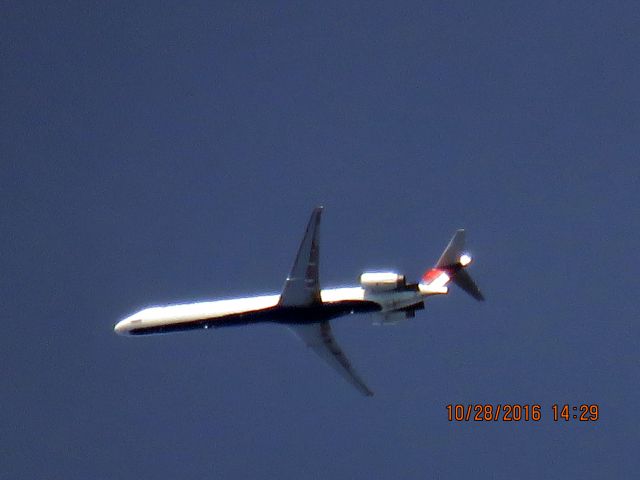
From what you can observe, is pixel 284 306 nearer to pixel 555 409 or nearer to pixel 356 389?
pixel 356 389

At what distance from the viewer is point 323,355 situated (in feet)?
183

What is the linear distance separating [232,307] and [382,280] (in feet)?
27.2

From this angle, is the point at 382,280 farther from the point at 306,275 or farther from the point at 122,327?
the point at 122,327

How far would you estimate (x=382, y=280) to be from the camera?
170 ft

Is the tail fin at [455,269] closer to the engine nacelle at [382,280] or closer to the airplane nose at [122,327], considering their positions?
the engine nacelle at [382,280]

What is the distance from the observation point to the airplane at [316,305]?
5119cm

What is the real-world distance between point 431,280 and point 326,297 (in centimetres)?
738

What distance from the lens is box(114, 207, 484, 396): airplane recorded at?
168ft

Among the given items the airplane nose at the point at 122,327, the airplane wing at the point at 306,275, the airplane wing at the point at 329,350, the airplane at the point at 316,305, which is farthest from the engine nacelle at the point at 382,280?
the airplane nose at the point at 122,327

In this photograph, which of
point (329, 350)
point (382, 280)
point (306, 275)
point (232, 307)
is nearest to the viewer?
point (306, 275)

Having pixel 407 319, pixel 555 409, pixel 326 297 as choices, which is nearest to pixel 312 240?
pixel 326 297

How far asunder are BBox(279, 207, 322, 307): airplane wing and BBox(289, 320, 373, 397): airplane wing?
2.99m

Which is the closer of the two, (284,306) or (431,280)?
(284,306)

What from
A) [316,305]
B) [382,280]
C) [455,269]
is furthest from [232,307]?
[455,269]
